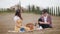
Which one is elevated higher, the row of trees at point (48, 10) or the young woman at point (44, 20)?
the row of trees at point (48, 10)

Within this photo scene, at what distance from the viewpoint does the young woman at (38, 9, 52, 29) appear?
4.34 feet

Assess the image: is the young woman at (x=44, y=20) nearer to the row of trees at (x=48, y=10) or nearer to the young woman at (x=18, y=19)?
the row of trees at (x=48, y=10)

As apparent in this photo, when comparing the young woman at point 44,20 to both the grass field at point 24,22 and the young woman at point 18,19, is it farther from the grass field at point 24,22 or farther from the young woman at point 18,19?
the young woman at point 18,19

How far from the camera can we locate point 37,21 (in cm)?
132

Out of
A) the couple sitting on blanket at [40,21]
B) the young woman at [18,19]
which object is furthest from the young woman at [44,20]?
the young woman at [18,19]

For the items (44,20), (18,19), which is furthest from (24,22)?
(44,20)

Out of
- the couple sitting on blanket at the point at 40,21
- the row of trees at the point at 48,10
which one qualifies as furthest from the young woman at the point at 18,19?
the row of trees at the point at 48,10

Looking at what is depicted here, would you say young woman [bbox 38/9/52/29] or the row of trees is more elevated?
the row of trees

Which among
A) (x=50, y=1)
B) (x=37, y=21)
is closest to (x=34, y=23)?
(x=37, y=21)

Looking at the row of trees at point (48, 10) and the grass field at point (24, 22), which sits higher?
the row of trees at point (48, 10)

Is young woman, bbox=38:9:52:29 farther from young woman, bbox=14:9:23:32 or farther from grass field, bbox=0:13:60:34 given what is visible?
young woman, bbox=14:9:23:32

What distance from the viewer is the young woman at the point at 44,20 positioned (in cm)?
132

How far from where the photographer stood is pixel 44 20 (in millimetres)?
1329

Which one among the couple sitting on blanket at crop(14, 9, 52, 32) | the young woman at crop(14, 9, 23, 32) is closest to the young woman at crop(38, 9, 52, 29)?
the couple sitting on blanket at crop(14, 9, 52, 32)
